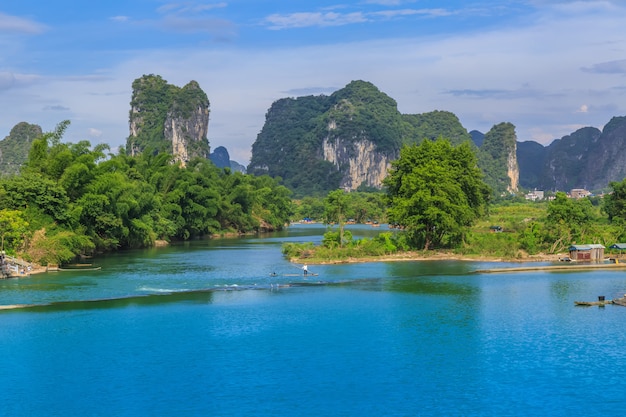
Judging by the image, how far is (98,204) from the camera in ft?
154

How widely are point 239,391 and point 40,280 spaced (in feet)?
65.7

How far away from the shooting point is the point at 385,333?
953 inches

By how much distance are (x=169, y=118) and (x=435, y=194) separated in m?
103

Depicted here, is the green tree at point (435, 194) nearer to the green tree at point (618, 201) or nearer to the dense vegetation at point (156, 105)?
the green tree at point (618, 201)

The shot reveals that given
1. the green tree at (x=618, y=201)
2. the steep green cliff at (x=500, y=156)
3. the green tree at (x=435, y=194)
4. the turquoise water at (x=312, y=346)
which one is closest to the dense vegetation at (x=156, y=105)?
the steep green cliff at (x=500, y=156)

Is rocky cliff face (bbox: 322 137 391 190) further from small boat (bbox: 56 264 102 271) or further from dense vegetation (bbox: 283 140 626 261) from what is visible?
small boat (bbox: 56 264 102 271)

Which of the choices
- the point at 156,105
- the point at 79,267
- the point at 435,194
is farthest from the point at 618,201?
the point at 156,105

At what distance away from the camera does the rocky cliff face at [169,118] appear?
139650 mm

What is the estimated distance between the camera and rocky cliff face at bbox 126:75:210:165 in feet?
458

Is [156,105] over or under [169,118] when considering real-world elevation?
over

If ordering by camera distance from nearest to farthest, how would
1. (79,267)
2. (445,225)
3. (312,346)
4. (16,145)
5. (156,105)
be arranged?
(312,346)
(79,267)
(445,225)
(16,145)
(156,105)

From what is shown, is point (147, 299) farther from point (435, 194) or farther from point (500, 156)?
point (500, 156)

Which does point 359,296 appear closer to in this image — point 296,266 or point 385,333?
point 385,333

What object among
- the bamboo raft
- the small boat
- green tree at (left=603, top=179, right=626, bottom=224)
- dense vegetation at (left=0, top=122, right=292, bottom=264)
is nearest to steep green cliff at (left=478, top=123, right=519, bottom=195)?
dense vegetation at (left=0, top=122, right=292, bottom=264)
